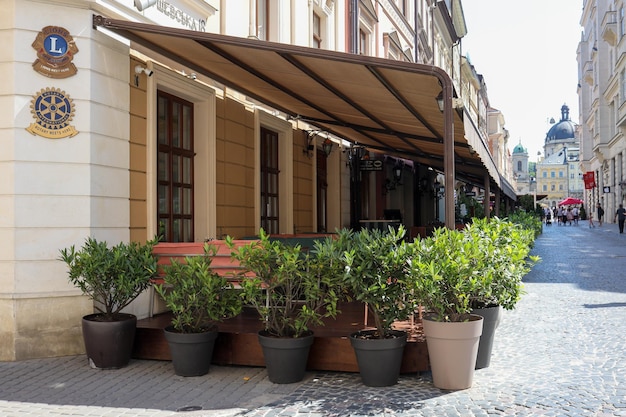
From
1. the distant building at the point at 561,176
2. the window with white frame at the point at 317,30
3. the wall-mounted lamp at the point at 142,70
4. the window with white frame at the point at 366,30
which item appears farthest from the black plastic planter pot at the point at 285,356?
the distant building at the point at 561,176

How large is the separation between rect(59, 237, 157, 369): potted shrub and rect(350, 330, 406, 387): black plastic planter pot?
7.00 feet

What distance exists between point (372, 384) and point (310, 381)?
1.86ft

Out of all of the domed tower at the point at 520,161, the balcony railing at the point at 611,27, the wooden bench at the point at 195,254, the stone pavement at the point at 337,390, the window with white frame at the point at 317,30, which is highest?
the domed tower at the point at 520,161

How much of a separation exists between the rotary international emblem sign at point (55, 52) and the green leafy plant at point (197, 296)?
2309 mm

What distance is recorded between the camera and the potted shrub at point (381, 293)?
16.7 ft

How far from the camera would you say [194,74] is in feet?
27.0

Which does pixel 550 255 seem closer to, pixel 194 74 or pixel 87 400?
pixel 194 74

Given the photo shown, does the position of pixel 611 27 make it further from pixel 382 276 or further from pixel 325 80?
pixel 382 276

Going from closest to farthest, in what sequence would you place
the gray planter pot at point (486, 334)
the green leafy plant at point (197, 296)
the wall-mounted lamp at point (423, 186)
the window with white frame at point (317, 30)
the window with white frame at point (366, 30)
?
the green leafy plant at point (197, 296)
the gray planter pot at point (486, 334)
the window with white frame at point (317, 30)
the window with white frame at point (366, 30)
the wall-mounted lamp at point (423, 186)

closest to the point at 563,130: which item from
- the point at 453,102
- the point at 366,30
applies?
the point at 366,30

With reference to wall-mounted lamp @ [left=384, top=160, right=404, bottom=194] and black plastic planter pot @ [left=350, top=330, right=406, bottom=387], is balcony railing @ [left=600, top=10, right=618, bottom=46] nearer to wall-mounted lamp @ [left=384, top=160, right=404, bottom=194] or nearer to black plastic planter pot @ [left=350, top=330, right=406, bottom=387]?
wall-mounted lamp @ [left=384, top=160, right=404, bottom=194]

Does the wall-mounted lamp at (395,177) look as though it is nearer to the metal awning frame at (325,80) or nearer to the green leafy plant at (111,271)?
the metal awning frame at (325,80)

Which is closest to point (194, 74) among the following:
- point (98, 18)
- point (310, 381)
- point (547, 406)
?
point (98, 18)

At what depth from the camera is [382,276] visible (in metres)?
5.11
